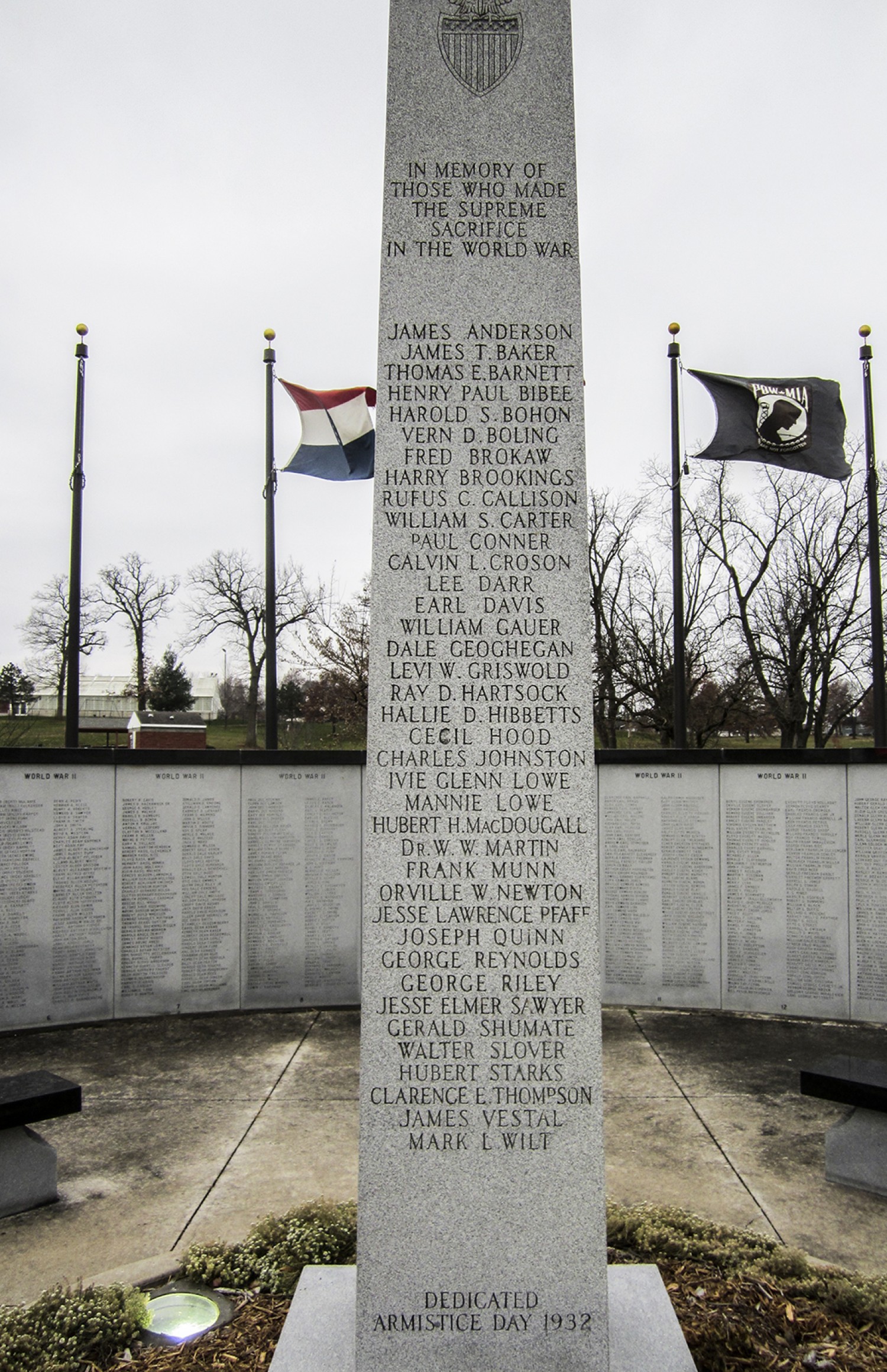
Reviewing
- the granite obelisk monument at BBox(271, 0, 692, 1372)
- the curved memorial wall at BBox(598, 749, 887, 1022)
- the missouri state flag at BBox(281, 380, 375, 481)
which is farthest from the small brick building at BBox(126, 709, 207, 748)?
the granite obelisk monument at BBox(271, 0, 692, 1372)

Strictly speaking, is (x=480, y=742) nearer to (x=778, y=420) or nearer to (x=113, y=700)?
(x=778, y=420)

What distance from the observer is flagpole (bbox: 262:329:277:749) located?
10.1m

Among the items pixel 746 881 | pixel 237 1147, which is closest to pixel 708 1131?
pixel 237 1147

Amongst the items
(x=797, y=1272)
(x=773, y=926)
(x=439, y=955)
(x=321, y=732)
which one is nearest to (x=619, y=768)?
(x=773, y=926)

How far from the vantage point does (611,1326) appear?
10.5 feet

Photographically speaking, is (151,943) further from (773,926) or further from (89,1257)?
(773,926)

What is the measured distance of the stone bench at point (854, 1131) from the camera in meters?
4.74

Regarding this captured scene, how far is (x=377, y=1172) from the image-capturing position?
10.2ft

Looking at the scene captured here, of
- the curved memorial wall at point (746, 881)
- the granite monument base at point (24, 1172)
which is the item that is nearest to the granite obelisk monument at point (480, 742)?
the granite monument base at point (24, 1172)

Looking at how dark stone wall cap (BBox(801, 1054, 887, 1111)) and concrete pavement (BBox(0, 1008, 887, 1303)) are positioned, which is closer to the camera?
concrete pavement (BBox(0, 1008, 887, 1303))

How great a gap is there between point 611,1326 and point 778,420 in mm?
8364

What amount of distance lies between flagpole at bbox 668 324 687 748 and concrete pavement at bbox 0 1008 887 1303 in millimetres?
3259

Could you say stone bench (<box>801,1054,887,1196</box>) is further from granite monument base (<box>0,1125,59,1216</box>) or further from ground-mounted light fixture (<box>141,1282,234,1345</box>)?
granite monument base (<box>0,1125,59,1216</box>)

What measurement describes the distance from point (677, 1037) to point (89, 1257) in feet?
15.7
